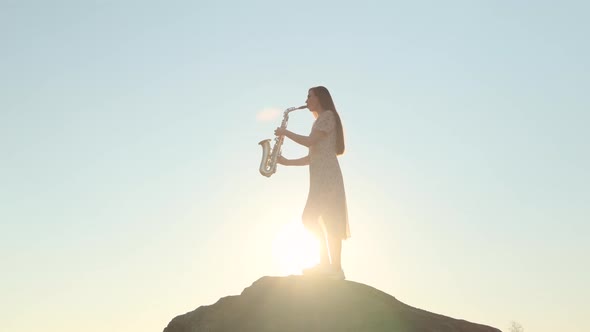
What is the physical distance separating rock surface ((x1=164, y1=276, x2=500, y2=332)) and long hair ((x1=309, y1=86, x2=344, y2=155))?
8.84 feet

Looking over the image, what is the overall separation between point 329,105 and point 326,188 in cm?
168

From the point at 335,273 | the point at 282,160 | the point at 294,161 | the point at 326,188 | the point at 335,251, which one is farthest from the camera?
the point at 282,160

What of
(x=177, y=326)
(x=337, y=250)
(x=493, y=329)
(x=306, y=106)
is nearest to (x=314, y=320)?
(x=337, y=250)

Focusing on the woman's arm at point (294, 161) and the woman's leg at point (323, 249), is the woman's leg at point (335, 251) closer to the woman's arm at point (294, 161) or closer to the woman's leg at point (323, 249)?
the woman's leg at point (323, 249)

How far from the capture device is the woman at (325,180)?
11164 mm

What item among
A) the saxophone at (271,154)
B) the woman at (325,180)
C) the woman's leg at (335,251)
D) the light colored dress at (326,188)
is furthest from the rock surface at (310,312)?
the saxophone at (271,154)

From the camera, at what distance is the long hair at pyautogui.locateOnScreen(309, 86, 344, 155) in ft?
38.9

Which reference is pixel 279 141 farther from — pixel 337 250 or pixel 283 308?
pixel 283 308

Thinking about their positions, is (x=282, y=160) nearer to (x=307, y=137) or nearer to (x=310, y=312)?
(x=307, y=137)

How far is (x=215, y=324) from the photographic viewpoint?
34.2 feet

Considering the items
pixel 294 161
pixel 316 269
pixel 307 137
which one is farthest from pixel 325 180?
pixel 316 269

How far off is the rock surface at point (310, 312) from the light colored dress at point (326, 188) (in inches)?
44.0

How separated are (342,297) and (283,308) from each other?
3.31 ft

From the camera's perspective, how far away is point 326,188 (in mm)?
11445
